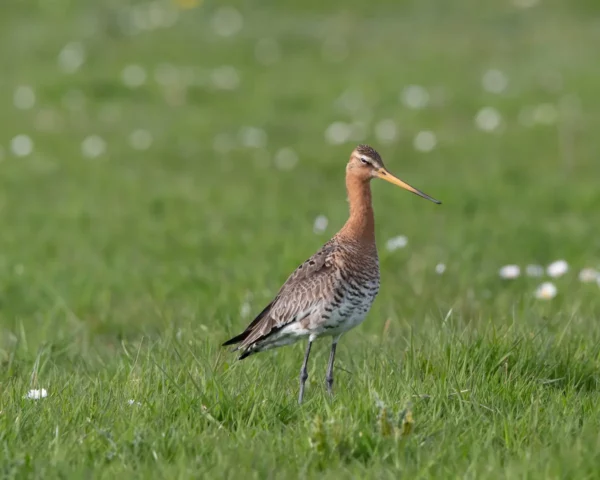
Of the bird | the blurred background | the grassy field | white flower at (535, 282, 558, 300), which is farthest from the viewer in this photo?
the blurred background

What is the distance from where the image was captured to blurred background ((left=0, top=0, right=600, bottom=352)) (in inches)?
358

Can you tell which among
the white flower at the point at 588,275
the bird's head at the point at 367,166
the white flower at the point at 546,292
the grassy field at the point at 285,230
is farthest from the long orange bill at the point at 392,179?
the white flower at the point at 588,275

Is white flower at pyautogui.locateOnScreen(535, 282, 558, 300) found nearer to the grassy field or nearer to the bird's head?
the grassy field

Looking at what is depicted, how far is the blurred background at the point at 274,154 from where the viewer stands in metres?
9.09

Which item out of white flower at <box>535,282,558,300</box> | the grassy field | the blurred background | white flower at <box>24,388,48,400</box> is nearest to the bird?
the grassy field

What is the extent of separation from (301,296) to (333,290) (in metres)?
0.20

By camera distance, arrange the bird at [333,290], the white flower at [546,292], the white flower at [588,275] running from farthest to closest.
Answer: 1. the white flower at [588,275]
2. the white flower at [546,292]
3. the bird at [333,290]

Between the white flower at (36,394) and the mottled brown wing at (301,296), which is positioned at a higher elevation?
the mottled brown wing at (301,296)

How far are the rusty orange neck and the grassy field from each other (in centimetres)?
67

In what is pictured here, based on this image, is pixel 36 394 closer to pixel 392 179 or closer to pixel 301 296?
pixel 301 296

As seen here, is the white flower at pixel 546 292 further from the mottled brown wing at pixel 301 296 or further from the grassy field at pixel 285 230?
the mottled brown wing at pixel 301 296

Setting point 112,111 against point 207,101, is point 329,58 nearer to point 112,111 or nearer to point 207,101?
point 207,101

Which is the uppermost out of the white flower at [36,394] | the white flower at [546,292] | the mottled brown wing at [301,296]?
the mottled brown wing at [301,296]

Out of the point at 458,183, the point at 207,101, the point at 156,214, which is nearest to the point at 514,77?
the point at 207,101
